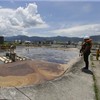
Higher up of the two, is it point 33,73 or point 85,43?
point 85,43

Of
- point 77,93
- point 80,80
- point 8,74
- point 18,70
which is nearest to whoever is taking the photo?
point 77,93

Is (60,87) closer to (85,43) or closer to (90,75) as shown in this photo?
(90,75)

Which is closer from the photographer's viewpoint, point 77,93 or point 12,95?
point 12,95

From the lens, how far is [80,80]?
9641 millimetres

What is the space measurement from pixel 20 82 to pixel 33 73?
1.70 meters

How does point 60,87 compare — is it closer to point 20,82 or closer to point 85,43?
point 20,82

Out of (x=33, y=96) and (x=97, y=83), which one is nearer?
(x=33, y=96)

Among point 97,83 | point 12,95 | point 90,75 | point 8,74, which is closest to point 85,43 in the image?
point 90,75

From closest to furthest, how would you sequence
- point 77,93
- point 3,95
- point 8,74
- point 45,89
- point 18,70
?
point 3,95, point 45,89, point 77,93, point 8,74, point 18,70

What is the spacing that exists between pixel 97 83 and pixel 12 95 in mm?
4214

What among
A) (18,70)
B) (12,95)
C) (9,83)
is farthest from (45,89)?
(18,70)

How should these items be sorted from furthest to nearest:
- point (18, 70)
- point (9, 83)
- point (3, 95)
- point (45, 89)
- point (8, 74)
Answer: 1. point (18, 70)
2. point (8, 74)
3. point (9, 83)
4. point (45, 89)
5. point (3, 95)

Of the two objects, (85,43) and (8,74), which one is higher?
(85,43)

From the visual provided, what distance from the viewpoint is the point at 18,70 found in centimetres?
1143
